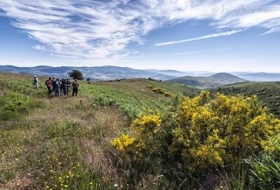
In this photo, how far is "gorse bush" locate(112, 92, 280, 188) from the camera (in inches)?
270

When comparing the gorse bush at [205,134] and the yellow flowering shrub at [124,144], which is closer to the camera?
the gorse bush at [205,134]

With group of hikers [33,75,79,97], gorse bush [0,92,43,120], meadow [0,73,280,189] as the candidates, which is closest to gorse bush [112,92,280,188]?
meadow [0,73,280,189]

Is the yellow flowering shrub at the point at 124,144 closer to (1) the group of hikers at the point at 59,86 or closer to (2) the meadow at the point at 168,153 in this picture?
(2) the meadow at the point at 168,153

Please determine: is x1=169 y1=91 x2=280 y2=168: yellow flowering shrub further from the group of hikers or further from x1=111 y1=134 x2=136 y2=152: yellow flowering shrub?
the group of hikers

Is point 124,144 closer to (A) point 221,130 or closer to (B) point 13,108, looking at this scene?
(A) point 221,130

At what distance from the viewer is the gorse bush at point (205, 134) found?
6.86 meters

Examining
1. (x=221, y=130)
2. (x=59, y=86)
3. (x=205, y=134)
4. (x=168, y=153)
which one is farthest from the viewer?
(x=59, y=86)

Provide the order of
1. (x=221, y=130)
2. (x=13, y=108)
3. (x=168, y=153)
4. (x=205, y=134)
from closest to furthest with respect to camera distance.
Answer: (x=221, y=130)
(x=205, y=134)
(x=168, y=153)
(x=13, y=108)

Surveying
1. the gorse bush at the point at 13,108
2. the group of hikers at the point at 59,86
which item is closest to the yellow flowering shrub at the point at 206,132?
the gorse bush at the point at 13,108

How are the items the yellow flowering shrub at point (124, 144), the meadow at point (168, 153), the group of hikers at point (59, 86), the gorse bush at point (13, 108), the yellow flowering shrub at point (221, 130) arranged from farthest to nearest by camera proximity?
the group of hikers at point (59, 86) → the gorse bush at point (13, 108) → the yellow flowering shrub at point (124, 144) → the yellow flowering shrub at point (221, 130) → the meadow at point (168, 153)

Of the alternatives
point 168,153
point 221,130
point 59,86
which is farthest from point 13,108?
point 221,130

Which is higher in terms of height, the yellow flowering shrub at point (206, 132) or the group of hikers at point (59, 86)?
the yellow flowering shrub at point (206, 132)

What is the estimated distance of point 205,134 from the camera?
7.73m

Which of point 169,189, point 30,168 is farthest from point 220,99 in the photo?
point 30,168
